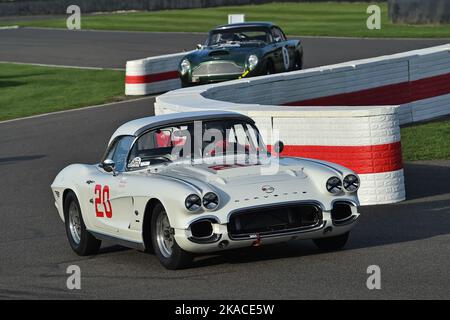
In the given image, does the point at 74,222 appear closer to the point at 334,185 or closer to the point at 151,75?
the point at 334,185

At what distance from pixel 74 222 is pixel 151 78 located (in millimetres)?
16198

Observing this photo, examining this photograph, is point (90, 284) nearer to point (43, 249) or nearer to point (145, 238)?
point (145, 238)

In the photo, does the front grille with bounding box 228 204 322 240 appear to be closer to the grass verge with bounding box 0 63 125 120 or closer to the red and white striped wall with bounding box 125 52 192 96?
the grass verge with bounding box 0 63 125 120

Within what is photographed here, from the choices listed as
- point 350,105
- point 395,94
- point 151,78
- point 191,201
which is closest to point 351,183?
point 191,201

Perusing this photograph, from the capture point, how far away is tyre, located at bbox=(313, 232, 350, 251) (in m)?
9.96

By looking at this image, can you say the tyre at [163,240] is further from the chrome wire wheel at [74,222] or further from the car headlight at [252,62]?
the car headlight at [252,62]

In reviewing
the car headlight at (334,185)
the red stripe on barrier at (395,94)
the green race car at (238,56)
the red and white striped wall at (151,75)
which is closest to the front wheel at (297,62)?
the green race car at (238,56)

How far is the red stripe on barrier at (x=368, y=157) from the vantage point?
1263 centimetres

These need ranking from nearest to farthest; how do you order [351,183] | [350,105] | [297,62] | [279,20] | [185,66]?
[351,183], [350,105], [185,66], [297,62], [279,20]

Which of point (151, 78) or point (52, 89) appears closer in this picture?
point (151, 78)

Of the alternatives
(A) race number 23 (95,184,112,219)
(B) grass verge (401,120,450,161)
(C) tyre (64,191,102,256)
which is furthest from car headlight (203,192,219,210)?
(B) grass verge (401,120,450,161)

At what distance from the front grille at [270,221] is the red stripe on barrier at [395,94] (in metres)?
9.04

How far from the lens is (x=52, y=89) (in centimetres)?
2988
